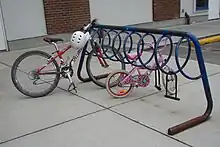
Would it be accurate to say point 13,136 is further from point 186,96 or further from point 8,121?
point 186,96

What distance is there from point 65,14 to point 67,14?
66 millimetres

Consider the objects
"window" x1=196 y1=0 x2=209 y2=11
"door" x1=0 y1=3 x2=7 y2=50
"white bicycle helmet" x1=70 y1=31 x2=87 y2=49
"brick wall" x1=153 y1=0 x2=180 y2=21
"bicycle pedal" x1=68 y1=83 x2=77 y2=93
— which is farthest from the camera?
"window" x1=196 y1=0 x2=209 y2=11

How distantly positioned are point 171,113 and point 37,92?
1988 mm

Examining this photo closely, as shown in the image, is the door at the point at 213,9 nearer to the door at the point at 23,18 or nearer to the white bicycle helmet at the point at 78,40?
the door at the point at 23,18

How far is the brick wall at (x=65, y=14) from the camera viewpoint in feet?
27.7

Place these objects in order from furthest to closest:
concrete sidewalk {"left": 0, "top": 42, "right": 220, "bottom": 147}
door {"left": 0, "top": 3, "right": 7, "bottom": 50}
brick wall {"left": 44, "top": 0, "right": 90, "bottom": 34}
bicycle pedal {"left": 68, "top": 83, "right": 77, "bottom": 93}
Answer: brick wall {"left": 44, "top": 0, "right": 90, "bottom": 34}
door {"left": 0, "top": 3, "right": 7, "bottom": 50}
bicycle pedal {"left": 68, "top": 83, "right": 77, "bottom": 93}
concrete sidewalk {"left": 0, "top": 42, "right": 220, "bottom": 147}

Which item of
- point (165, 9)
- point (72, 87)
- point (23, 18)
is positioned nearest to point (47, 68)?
point (72, 87)

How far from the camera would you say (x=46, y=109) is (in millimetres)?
3871

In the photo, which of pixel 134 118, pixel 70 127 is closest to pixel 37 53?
pixel 70 127

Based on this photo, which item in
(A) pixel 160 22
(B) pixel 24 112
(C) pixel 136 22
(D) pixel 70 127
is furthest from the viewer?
(A) pixel 160 22

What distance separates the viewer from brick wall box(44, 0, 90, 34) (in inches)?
333

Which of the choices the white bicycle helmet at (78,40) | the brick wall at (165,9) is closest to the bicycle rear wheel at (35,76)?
the white bicycle helmet at (78,40)

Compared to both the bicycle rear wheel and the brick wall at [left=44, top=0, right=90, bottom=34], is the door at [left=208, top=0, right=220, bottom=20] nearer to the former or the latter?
the brick wall at [left=44, top=0, right=90, bottom=34]

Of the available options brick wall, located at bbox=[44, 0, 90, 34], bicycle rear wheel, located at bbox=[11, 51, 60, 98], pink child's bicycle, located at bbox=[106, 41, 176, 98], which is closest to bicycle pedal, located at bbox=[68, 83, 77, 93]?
bicycle rear wheel, located at bbox=[11, 51, 60, 98]
